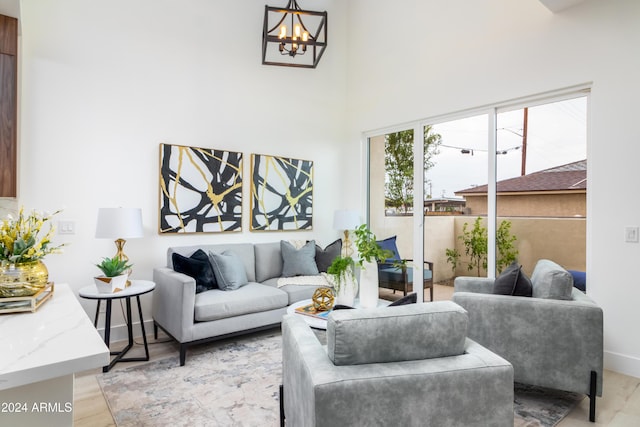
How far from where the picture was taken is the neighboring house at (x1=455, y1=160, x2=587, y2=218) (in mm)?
3115

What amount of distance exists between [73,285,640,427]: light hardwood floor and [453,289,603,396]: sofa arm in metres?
0.18

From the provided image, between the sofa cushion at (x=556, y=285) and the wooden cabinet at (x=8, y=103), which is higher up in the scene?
the wooden cabinet at (x=8, y=103)

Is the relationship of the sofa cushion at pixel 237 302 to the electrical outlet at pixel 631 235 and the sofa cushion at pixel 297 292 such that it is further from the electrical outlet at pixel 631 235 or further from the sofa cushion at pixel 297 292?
the electrical outlet at pixel 631 235

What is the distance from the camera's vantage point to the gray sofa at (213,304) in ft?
9.38

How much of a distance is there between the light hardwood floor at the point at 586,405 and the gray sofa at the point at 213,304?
51 centimetres

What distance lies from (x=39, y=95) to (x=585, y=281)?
15.9ft

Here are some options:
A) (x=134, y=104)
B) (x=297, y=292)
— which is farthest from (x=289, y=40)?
(x=297, y=292)

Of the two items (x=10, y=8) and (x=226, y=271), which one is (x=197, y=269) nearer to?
(x=226, y=271)

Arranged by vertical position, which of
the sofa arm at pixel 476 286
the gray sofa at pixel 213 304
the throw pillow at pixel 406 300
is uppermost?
the throw pillow at pixel 406 300

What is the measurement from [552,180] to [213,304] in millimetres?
3208

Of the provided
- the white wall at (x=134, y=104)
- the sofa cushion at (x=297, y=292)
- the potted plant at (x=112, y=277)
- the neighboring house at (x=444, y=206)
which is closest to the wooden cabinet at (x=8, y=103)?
the white wall at (x=134, y=104)

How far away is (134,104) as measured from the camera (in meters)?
3.50

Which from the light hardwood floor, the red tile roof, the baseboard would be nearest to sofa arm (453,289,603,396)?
the light hardwood floor

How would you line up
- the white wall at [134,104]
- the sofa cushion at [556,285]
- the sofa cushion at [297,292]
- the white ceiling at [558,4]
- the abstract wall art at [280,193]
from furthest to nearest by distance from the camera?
the abstract wall art at [280,193] < the sofa cushion at [297,292] < the white wall at [134,104] < the white ceiling at [558,4] < the sofa cushion at [556,285]
